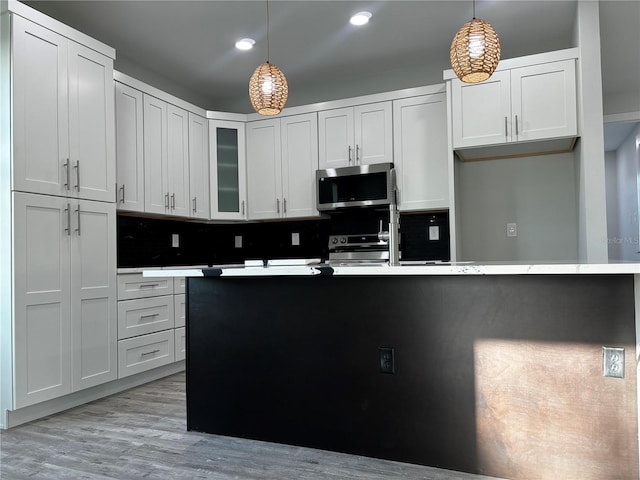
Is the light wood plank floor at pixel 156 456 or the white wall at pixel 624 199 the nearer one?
the light wood plank floor at pixel 156 456

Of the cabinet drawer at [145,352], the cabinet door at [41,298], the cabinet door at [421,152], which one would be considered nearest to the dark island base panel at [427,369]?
the cabinet door at [41,298]

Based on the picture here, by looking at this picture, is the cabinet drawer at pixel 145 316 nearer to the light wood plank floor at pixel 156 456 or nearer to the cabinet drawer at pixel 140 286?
the cabinet drawer at pixel 140 286

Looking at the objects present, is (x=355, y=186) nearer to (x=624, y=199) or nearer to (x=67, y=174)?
(x=67, y=174)

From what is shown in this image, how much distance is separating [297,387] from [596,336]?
4.22ft

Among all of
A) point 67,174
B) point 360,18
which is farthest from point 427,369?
point 360,18

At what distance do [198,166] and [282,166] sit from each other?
807 millimetres

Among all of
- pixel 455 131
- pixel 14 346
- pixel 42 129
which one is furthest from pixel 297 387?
pixel 455 131

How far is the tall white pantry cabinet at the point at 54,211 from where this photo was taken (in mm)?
2637

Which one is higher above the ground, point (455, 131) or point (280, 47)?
point (280, 47)

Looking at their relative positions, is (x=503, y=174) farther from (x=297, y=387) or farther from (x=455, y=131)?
(x=297, y=387)

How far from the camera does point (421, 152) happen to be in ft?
13.3

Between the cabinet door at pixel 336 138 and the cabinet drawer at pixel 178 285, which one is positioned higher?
the cabinet door at pixel 336 138

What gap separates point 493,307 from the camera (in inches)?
74.2

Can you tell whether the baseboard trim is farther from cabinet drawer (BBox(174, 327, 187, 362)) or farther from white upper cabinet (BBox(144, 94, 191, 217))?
white upper cabinet (BBox(144, 94, 191, 217))
